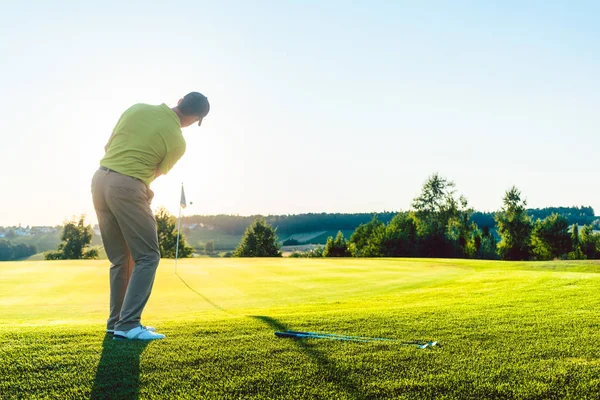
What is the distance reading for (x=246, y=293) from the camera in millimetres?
11930

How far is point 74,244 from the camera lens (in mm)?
77000

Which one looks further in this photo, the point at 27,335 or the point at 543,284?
the point at 543,284

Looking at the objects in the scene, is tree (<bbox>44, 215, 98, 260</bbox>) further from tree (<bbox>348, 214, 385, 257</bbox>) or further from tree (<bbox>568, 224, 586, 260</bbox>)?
tree (<bbox>568, 224, 586, 260</bbox>)

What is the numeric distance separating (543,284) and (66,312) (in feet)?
31.5

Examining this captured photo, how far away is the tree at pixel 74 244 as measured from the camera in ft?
250

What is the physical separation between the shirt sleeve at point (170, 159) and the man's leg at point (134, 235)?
26 centimetres

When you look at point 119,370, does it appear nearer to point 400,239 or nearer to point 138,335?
point 138,335

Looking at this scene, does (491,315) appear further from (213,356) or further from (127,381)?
(127,381)

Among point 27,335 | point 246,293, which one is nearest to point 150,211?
point 27,335

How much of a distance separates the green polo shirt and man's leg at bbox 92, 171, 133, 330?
0.24 meters

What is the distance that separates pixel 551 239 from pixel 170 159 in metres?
64.7

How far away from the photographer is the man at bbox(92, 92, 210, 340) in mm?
4164

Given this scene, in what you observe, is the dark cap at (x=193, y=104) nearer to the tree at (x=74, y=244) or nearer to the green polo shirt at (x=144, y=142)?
the green polo shirt at (x=144, y=142)

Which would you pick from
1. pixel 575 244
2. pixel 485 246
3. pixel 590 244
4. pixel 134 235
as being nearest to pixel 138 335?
pixel 134 235
